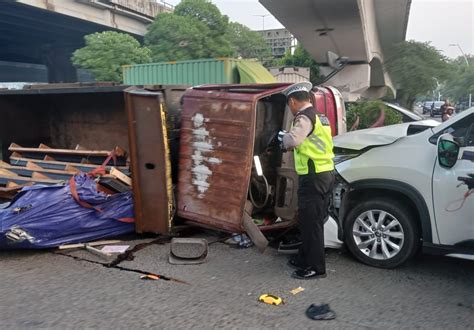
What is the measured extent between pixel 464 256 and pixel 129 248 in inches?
132

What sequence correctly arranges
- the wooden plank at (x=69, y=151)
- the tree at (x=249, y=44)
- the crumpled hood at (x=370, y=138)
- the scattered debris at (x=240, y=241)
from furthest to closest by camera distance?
the tree at (x=249, y=44)
the wooden plank at (x=69, y=151)
the scattered debris at (x=240, y=241)
the crumpled hood at (x=370, y=138)

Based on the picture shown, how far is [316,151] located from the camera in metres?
4.28

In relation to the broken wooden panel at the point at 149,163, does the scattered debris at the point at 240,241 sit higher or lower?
lower

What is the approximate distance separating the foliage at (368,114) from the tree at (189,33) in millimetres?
17419

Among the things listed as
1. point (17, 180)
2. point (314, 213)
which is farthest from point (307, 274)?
point (17, 180)

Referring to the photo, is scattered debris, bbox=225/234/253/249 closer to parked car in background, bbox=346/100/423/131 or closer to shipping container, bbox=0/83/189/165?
shipping container, bbox=0/83/189/165

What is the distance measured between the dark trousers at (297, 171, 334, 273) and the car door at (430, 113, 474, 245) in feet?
3.16

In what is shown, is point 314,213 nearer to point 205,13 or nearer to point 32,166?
point 32,166

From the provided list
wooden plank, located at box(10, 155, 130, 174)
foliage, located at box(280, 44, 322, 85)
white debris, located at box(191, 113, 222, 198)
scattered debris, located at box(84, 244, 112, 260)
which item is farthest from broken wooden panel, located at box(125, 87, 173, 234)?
foliage, located at box(280, 44, 322, 85)

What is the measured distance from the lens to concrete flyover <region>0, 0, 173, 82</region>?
1094 inches

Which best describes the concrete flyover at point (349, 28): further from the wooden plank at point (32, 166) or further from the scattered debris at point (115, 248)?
the scattered debris at point (115, 248)

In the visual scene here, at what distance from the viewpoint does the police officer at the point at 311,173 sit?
4250 millimetres

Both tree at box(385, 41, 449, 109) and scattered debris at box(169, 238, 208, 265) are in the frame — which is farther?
tree at box(385, 41, 449, 109)

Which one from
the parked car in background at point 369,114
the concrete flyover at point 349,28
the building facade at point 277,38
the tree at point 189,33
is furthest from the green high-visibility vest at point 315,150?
the building facade at point 277,38
